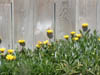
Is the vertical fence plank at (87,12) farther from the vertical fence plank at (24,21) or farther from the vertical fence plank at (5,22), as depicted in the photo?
the vertical fence plank at (5,22)

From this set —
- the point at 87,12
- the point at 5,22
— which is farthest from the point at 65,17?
the point at 5,22

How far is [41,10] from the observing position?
3.68 meters

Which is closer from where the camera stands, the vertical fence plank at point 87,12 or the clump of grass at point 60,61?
the clump of grass at point 60,61

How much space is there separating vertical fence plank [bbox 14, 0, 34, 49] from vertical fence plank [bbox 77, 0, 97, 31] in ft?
2.24

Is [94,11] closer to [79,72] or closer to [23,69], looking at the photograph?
[79,72]

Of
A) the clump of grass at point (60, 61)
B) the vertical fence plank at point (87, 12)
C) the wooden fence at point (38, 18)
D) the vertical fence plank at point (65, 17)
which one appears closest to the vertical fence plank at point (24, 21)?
the wooden fence at point (38, 18)

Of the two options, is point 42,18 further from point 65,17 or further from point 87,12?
point 87,12

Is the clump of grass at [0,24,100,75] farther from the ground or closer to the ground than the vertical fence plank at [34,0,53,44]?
closer to the ground

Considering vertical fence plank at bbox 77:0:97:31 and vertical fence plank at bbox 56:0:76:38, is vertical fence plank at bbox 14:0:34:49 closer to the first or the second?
vertical fence plank at bbox 56:0:76:38

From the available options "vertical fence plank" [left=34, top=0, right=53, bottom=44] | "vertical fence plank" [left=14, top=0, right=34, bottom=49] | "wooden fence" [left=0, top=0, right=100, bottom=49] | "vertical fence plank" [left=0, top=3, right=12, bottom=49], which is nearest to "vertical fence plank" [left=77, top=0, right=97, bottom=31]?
"wooden fence" [left=0, top=0, right=100, bottom=49]

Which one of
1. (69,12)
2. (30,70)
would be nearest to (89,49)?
(30,70)

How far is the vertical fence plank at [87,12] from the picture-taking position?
3.70 m

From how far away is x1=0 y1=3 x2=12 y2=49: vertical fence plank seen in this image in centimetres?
366

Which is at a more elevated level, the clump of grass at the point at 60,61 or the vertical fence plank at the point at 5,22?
the vertical fence plank at the point at 5,22
